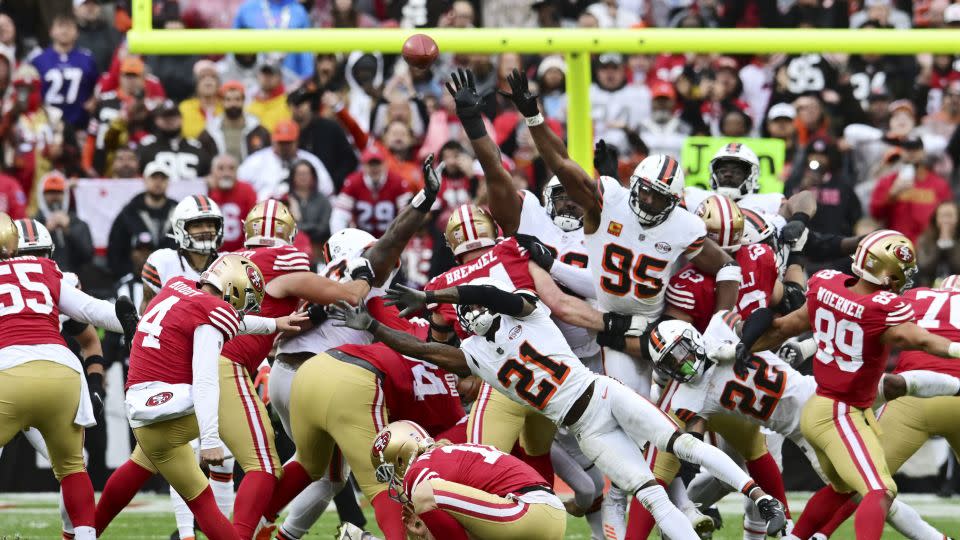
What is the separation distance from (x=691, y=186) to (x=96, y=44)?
6.80 meters

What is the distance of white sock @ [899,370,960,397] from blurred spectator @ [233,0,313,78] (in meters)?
7.74

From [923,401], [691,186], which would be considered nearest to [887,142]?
[691,186]

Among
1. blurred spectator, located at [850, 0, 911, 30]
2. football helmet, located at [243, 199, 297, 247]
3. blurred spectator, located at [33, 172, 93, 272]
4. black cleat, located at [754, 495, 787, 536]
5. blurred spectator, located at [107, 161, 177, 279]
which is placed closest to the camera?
black cleat, located at [754, 495, 787, 536]

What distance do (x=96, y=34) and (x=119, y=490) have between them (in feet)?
25.7

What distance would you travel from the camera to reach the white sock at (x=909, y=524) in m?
7.95

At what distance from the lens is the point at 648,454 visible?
825 centimetres

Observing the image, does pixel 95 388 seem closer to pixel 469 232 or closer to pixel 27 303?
pixel 27 303

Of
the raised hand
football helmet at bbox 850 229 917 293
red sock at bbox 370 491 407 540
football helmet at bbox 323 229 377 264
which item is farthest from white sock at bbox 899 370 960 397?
football helmet at bbox 323 229 377 264

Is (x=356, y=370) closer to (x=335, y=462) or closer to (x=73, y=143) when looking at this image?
(x=335, y=462)

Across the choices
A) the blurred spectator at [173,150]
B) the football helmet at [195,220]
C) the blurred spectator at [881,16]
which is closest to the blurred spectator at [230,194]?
the blurred spectator at [173,150]

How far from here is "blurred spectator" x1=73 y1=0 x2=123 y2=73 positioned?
49.2 ft

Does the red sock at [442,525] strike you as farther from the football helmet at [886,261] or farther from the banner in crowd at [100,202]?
the banner in crowd at [100,202]

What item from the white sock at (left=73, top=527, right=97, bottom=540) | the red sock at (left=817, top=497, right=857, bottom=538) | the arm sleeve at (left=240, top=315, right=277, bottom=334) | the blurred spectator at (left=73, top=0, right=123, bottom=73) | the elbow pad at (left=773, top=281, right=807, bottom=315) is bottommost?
the red sock at (left=817, top=497, right=857, bottom=538)

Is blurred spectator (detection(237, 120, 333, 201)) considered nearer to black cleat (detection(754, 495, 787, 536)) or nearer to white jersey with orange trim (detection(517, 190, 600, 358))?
white jersey with orange trim (detection(517, 190, 600, 358))
